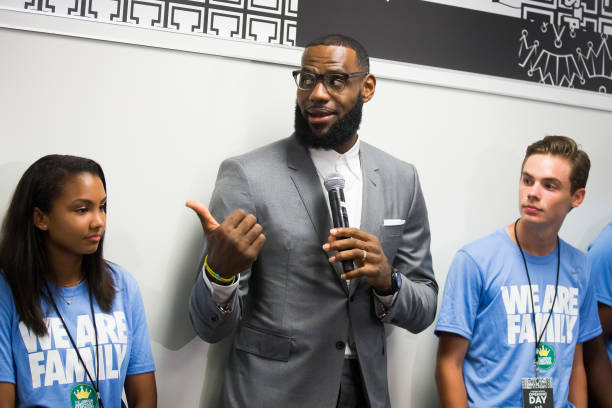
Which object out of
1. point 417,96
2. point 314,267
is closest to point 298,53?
point 417,96

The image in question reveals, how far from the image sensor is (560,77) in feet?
9.38

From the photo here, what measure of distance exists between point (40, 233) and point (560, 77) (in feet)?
8.26

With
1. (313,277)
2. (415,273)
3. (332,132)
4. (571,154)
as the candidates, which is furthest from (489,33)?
(313,277)

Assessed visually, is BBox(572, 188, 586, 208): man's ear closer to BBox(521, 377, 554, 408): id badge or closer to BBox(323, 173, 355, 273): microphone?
BBox(521, 377, 554, 408): id badge

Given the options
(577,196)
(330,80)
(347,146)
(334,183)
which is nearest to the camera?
(334,183)

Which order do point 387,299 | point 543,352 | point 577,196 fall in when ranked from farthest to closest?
1. point 577,196
2. point 543,352
3. point 387,299

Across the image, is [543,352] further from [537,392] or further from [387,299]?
[387,299]

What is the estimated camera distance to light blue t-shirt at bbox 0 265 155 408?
5.44 ft

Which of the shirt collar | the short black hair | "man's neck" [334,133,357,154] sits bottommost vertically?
the shirt collar

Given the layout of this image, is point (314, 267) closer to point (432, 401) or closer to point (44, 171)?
point (44, 171)

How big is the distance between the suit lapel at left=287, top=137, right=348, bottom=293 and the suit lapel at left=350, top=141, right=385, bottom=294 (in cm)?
13

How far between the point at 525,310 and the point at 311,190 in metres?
1.03

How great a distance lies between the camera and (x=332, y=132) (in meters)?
2.02

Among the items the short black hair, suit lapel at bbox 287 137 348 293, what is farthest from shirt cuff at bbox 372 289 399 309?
the short black hair
